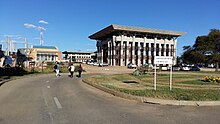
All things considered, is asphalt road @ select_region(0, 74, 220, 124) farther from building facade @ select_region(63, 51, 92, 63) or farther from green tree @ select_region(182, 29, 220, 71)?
building facade @ select_region(63, 51, 92, 63)

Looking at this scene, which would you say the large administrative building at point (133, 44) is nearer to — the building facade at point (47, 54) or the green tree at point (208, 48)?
the building facade at point (47, 54)

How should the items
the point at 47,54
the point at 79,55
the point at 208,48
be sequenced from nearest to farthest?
1. the point at 208,48
2. the point at 47,54
3. the point at 79,55

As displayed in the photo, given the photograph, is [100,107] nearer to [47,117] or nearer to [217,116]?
[47,117]

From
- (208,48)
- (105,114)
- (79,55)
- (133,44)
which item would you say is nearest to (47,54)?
(133,44)

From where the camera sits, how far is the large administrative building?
97.5 m

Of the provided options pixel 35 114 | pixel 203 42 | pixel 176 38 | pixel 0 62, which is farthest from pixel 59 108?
pixel 176 38

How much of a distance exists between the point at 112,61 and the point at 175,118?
9316cm

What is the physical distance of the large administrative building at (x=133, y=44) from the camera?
97519 mm

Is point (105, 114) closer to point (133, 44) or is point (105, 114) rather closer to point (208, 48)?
point (208, 48)

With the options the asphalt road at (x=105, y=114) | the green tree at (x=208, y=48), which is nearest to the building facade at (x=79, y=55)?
the green tree at (x=208, y=48)

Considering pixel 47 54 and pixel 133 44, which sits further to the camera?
pixel 47 54

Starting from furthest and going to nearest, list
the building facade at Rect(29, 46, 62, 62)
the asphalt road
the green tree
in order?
the building facade at Rect(29, 46, 62, 62) < the green tree < the asphalt road

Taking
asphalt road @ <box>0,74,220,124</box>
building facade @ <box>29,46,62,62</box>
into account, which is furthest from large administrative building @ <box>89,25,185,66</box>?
asphalt road @ <box>0,74,220,124</box>

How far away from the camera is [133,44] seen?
100500 millimetres
